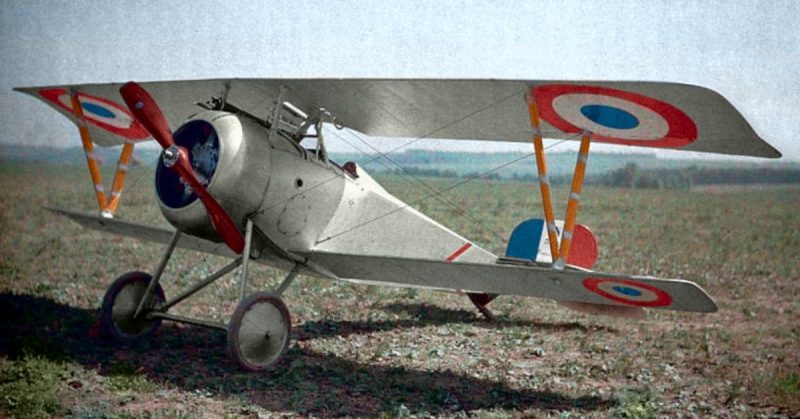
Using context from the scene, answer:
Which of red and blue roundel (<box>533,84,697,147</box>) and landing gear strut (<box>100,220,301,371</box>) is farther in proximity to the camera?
landing gear strut (<box>100,220,301,371</box>)

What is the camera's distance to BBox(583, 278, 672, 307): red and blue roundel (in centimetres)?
449

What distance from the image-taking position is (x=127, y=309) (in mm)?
6145

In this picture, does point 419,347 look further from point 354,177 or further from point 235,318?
point 235,318

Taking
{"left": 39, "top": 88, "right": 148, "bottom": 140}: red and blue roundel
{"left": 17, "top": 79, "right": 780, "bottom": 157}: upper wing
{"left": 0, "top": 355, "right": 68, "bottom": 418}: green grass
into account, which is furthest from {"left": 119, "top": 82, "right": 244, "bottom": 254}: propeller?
{"left": 39, "top": 88, "right": 148, "bottom": 140}: red and blue roundel

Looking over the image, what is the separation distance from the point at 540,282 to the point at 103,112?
16.8 ft

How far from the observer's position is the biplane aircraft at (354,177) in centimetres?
470

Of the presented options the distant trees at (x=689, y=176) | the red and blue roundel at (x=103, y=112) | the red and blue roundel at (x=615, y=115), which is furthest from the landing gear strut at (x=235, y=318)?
the distant trees at (x=689, y=176)

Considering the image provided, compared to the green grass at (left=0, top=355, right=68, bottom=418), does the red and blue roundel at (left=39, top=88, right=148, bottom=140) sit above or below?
above

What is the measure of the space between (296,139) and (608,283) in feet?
9.35

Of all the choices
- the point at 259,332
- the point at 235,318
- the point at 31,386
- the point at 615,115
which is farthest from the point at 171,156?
the point at 615,115

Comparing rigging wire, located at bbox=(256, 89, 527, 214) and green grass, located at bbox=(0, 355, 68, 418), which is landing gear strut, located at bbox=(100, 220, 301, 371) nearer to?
rigging wire, located at bbox=(256, 89, 527, 214)

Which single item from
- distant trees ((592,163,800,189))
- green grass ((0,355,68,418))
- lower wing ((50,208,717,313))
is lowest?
green grass ((0,355,68,418))

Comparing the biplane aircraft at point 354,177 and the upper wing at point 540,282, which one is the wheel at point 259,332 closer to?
the biplane aircraft at point 354,177

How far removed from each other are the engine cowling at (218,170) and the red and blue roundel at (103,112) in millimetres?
2103
